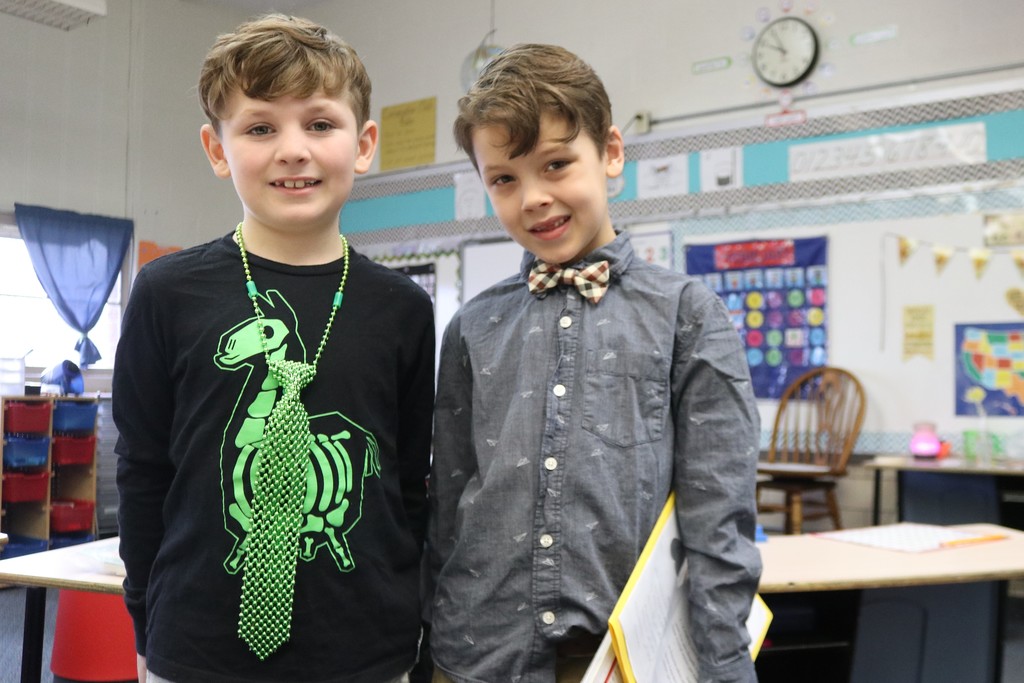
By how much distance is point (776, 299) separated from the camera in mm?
5047

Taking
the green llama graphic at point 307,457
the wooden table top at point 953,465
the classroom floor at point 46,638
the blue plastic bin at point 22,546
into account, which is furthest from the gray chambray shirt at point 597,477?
the blue plastic bin at point 22,546

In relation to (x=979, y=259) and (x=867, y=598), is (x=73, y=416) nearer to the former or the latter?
(x=867, y=598)

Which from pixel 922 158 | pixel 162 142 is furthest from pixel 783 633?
pixel 162 142

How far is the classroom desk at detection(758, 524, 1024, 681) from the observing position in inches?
69.0

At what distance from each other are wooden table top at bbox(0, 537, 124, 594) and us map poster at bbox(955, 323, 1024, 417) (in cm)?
402

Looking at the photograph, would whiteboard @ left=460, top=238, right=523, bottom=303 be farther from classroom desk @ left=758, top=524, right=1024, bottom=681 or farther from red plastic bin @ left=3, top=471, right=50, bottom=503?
classroom desk @ left=758, top=524, right=1024, bottom=681

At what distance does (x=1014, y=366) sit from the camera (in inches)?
172

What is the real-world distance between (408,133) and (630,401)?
6.05 m

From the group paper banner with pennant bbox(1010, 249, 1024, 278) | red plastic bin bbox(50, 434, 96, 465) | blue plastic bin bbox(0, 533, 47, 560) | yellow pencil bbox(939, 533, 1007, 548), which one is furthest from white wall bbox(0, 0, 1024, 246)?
yellow pencil bbox(939, 533, 1007, 548)

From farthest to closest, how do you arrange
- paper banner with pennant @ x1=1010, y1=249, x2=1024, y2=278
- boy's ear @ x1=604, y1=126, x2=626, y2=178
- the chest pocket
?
paper banner with pennant @ x1=1010, y1=249, x2=1024, y2=278
boy's ear @ x1=604, y1=126, x2=626, y2=178
the chest pocket

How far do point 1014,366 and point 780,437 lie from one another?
1.22 metres

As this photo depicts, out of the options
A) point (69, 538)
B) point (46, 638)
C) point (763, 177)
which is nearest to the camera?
point (46, 638)

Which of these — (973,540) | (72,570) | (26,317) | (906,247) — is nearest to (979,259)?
(906,247)

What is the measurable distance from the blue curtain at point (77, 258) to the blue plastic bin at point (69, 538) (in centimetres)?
130
